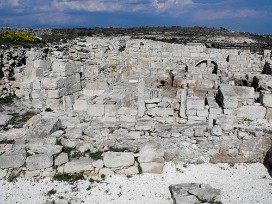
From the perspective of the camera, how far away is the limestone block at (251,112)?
9484mm

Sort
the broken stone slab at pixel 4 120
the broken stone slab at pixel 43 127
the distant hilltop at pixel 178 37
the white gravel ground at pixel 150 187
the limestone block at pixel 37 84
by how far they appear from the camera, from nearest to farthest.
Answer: the white gravel ground at pixel 150 187, the broken stone slab at pixel 43 127, the broken stone slab at pixel 4 120, the limestone block at pixel 37 84, the distant hilltop at pixel 178 37

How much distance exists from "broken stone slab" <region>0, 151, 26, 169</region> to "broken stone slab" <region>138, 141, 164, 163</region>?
9.12ft

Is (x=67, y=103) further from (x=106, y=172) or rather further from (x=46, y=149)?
(x=106, y=172)

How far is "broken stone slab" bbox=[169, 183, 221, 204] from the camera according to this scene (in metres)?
6.61

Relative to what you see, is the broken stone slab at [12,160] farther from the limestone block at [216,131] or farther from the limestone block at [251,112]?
the limestone block at [251,112]

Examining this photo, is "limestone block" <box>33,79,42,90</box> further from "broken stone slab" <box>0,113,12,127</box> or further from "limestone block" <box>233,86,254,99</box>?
"limestone block" <box>233,86,254,99</box>

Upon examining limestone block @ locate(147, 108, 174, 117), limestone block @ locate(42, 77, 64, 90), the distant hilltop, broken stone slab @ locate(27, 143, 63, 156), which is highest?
the distant hilltop

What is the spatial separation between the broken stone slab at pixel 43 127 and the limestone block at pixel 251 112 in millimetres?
5171

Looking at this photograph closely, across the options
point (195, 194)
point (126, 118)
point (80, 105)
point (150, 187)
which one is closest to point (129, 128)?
point (126, 118)

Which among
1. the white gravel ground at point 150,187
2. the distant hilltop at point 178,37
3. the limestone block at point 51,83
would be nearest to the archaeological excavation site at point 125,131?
the limestone block at point 51,83

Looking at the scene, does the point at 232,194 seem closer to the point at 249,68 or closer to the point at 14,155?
the point at 14,155

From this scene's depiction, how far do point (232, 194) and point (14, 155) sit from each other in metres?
4.96

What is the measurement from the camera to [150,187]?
7250 mm

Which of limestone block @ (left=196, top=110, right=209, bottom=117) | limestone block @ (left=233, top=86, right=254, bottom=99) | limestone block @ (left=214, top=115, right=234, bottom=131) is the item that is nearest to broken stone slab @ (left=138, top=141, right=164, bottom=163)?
limestone block @ (left=214, top=115, right=234, bottom=131)
